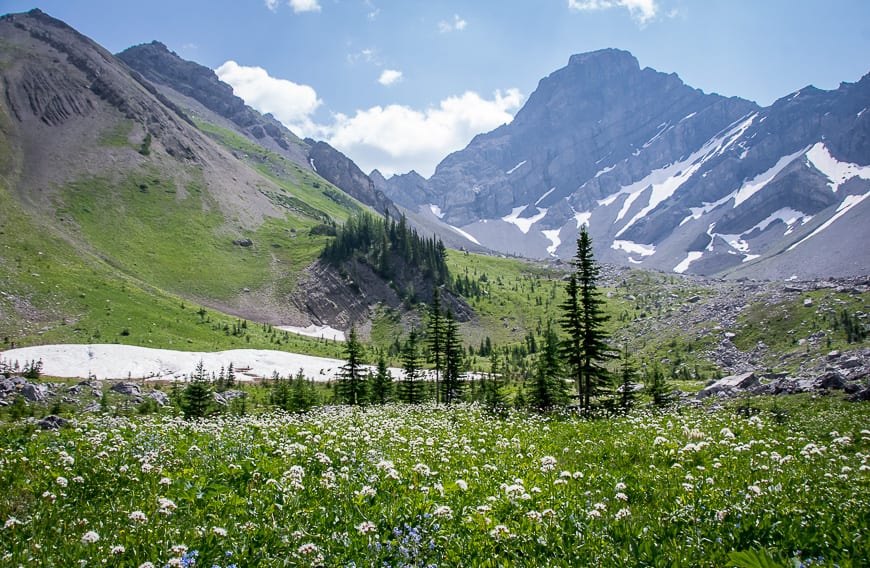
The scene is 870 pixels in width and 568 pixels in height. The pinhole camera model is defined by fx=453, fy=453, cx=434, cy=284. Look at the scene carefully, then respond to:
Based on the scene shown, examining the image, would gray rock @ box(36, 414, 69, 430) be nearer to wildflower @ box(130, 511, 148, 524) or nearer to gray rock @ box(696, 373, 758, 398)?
wildflower @ box(130, 511, 148, 524)

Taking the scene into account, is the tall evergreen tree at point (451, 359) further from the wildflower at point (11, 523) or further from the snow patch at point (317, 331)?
the snow patch at point (317, 331)

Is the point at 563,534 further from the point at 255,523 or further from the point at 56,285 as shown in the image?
the point at 56,285

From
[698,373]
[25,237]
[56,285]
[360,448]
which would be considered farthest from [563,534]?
[25,237]

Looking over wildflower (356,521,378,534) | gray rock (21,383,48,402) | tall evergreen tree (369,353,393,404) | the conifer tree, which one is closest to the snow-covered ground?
tall evergreen tree (369,353,393,404)

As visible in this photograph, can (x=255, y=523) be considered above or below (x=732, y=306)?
below

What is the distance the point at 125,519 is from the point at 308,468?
12.2 feet

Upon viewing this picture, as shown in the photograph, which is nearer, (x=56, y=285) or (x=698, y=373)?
(x=698, y=373)

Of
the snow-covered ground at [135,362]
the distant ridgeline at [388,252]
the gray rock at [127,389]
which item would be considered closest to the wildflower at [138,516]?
the gray rock at [127,389]

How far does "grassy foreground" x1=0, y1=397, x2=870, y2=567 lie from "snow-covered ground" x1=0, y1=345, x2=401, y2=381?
61429mm

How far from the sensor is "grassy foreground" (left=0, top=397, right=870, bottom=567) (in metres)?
5.32

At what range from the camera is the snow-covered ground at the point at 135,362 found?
208ft

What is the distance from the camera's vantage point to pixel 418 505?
6727 mm

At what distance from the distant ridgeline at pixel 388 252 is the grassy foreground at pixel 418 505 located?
485 ft

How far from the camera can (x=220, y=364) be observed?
261 feet
